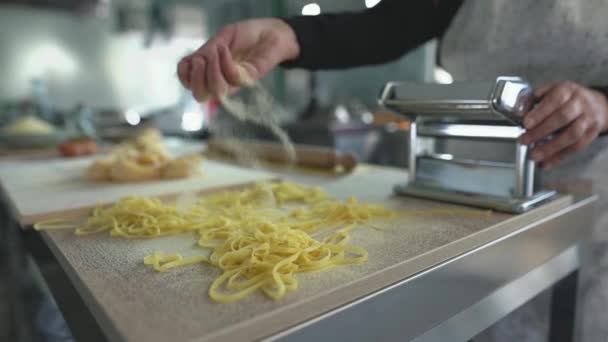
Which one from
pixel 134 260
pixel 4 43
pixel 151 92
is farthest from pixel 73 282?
pixel 151 92

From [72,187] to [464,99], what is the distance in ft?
2.72

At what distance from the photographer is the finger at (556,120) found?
2.13 feet

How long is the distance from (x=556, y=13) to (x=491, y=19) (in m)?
0.11

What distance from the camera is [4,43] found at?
5.18 metres

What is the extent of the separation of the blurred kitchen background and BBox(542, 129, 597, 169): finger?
478 millimetres

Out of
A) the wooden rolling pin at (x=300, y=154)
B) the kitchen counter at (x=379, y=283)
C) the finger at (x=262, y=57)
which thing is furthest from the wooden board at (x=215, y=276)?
the wooden rolling pin at (x=300, y=154)

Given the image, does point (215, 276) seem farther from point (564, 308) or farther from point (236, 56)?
point (564, 308)

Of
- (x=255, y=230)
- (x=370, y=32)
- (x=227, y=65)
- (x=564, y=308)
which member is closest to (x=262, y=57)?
(x=227, y=65)

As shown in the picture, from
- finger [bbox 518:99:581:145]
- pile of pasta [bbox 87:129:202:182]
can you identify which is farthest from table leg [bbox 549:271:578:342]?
pile of pasta [bbox 87:129:202:182]

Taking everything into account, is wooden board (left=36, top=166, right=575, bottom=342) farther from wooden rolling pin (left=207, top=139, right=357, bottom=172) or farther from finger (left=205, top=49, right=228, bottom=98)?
wooden rolling pin (left=207, top=139, right=357, bottom=172)

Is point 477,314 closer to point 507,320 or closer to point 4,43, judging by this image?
point 507,320

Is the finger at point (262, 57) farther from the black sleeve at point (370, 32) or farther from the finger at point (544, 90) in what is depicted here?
the finger at point (544, 90)

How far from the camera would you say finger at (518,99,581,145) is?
65 cm

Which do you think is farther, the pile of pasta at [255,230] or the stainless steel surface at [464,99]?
the stainless steel surface at [464,99]
